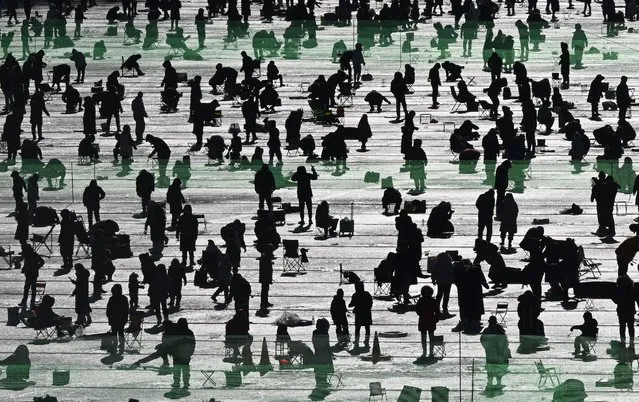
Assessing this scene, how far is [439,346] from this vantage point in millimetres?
31203

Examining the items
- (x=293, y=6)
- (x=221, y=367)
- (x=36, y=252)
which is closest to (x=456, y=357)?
(x=221, y=367)

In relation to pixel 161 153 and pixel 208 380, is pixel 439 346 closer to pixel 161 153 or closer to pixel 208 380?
pixel 208 380

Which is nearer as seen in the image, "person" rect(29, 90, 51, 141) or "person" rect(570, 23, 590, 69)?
"person" rect(29, 90, 51, 141)

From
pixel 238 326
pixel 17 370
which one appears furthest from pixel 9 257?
pixel 17 370

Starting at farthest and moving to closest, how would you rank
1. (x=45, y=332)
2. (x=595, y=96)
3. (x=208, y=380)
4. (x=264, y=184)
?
1. (x=595, y=96)
2. (x=264, y=184)
3. (x=45, y=332)
4. (x=208, y=380)

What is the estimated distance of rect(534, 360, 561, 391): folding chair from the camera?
1086 inches

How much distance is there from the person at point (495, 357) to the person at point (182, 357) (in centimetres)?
394

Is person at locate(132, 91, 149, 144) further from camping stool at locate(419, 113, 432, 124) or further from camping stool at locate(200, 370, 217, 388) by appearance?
camping stool at locate(200, 370, 217, 388)

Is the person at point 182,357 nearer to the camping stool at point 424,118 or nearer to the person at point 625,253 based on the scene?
the person at point 625,253

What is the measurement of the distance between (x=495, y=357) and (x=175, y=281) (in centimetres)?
863

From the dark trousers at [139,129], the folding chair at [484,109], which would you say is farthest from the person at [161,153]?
the folding chair at [484,109]

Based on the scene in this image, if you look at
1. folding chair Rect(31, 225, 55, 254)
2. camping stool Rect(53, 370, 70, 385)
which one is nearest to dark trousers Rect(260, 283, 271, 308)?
folding chair Rect(31, 225, 55, 254)

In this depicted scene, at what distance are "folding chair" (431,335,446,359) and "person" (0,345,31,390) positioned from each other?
5.76 metres

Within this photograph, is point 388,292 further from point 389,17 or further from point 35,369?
point 389,17
